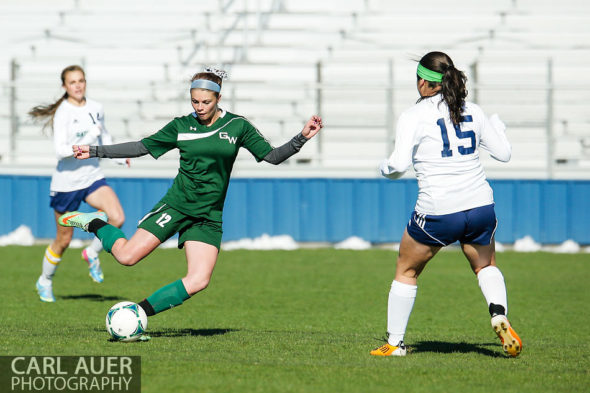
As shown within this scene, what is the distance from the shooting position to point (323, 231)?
51.0 ft

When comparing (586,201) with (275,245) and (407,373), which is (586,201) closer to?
(275,245)

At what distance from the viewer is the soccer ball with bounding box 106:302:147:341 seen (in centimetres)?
655

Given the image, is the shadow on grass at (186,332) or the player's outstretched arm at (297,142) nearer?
the player's outstretched arm at (297,142)

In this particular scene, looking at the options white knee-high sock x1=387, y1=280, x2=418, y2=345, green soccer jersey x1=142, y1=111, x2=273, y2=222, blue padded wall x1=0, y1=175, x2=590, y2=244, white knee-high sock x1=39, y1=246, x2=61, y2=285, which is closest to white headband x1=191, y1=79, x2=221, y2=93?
green soccer jersey x1=142, y1=111, x2=273, y2=222

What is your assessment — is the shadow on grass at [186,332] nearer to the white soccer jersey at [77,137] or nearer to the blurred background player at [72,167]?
the blurred background player at [72,167]

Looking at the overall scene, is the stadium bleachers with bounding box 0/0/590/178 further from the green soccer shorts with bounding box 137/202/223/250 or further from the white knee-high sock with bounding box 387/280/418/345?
the white knee-high sock with bounding box 387/280/418/345

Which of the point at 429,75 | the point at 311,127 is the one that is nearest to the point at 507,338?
the point at 429,75

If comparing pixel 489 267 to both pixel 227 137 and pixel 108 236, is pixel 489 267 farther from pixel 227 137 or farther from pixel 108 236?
pixel 108 236

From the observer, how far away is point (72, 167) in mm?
9844

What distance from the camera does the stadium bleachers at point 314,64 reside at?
56.6ft

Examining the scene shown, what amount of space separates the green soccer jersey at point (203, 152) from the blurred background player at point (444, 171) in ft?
4.18

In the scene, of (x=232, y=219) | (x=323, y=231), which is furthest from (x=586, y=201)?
(x=232, y=219)

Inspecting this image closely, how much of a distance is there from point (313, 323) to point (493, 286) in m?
2.52

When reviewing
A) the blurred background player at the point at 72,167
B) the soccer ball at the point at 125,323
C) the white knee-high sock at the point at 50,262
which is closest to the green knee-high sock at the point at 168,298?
the soccer ball at the point at 125,323
